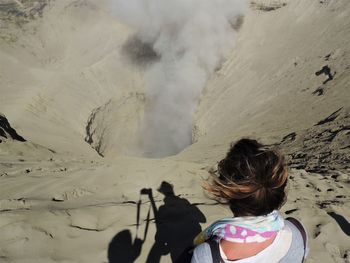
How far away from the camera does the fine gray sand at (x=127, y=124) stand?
3.21m

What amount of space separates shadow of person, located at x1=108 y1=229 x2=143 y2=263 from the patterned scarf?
1.46 m

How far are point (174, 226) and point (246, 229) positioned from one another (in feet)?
6.19

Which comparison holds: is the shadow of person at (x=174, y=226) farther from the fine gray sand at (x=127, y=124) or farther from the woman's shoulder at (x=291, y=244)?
the woman's shoulder at (x=291, y=244)

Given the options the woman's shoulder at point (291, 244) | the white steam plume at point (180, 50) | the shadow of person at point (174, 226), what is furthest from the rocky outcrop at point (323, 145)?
the white steam plume at point (180, 50)

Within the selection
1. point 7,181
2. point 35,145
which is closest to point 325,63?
point 35,145

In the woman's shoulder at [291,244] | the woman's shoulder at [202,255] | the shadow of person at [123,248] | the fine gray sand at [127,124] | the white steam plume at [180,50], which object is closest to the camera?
the woman's shoulder at [202,255]

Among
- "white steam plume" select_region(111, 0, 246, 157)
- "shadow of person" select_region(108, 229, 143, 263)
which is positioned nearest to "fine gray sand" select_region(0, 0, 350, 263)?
"shadow of person" select_region(108, 229, 143, 263)

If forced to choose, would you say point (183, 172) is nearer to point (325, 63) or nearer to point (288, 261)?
point (288, 261)

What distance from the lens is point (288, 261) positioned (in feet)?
5.15

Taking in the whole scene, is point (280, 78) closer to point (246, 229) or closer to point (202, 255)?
point (246, 229)

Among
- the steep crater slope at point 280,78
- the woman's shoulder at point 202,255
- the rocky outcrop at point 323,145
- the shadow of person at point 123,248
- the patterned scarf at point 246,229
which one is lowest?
the woman's shoulder at point 202,255

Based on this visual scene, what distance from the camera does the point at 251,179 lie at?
4.77ft

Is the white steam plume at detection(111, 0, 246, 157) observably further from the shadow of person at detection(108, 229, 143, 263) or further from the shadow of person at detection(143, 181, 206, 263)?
the shadow of person at detection(108, 229, 143, 263)

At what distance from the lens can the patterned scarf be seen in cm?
148
